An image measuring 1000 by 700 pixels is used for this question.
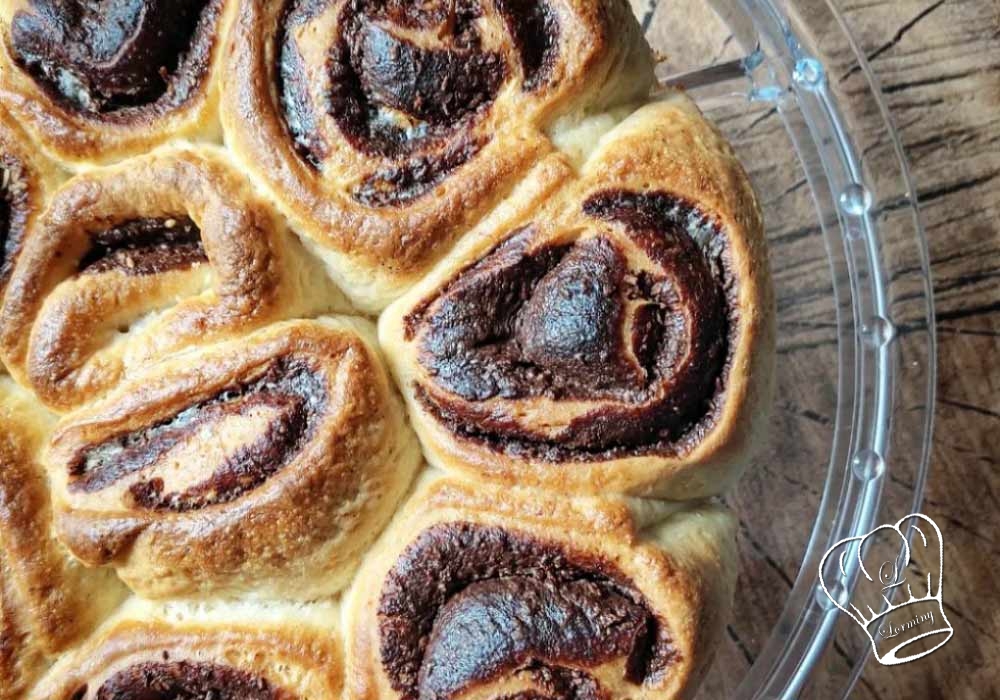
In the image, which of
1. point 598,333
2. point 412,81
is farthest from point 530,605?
point 412,81

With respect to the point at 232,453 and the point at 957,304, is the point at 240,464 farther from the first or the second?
the point at 957,304

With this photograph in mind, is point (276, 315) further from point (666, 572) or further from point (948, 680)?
point (948, 680)

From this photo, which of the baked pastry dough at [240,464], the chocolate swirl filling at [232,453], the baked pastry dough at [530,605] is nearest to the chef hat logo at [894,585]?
the baked pastry dough at [530,605]

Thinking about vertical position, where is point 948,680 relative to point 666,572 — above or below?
below

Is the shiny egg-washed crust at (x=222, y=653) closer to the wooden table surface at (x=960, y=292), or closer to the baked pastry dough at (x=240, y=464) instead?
the baked pastry dough at (x=240, y=464)

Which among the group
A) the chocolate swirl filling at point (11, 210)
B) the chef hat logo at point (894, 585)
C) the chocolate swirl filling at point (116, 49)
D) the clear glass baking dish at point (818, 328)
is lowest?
the chef hat logo at point (894, 585)

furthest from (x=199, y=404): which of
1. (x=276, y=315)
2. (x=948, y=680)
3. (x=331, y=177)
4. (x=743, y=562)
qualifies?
(x=948, y=680)

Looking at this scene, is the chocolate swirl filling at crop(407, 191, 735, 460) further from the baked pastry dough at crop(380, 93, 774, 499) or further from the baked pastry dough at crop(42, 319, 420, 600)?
the baked pastry dough at crop(42, 319, 420, 600)
